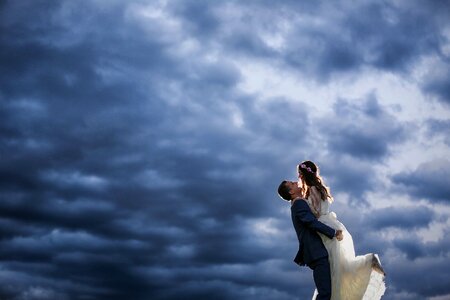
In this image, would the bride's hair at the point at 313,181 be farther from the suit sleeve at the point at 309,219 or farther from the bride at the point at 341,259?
the suit sleeve at the point at 309,219

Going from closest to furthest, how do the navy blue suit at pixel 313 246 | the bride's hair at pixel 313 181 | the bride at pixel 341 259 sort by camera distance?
the bride at pixel 341 259
the navy blue suit at pixel 313 246
the bride's hair at pixel 313 181

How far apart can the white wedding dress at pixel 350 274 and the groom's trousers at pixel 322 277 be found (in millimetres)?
91

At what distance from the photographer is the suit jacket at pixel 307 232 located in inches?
371

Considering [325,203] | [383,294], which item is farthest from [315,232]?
[383,294]

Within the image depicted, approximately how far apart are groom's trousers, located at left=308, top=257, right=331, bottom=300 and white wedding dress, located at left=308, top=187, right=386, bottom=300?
9 centimetres

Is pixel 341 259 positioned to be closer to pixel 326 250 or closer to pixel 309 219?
pixel 326 250

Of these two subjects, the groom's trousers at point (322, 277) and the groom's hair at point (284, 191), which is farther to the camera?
the groom's hair at point (284, 191)

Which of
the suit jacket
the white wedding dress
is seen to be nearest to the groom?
the suit jacket

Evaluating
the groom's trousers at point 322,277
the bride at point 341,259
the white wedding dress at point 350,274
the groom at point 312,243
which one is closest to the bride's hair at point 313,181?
the bride at point 341,259

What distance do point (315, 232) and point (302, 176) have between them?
41.0 inches

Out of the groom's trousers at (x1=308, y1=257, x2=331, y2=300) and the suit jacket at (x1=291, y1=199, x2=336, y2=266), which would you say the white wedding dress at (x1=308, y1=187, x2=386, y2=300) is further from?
the suit jacket at (x1=291, y1=199, x2=336, y2=266)

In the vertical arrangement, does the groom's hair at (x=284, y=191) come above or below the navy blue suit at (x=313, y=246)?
above

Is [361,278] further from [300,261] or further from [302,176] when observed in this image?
[302,176]

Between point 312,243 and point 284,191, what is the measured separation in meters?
1.08
